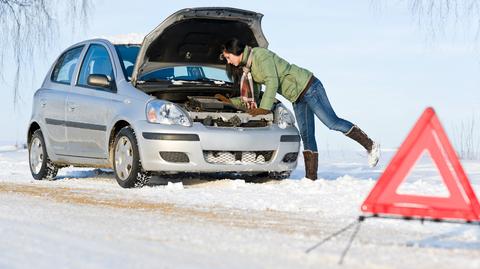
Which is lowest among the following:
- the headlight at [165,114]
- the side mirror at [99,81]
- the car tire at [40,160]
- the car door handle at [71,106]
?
the car tire at [40,160]

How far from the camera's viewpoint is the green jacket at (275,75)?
1031 centimetres

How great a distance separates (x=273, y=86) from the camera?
10.3 metres

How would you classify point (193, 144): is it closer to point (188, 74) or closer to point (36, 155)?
point (188, 74)

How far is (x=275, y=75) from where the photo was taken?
1038 cm

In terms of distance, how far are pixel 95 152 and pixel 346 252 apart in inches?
241

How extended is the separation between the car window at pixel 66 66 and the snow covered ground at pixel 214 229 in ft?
6.64

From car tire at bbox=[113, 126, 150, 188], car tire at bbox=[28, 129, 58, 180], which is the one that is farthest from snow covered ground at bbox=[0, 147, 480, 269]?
car tire at bbox=[28, 129, 58, 180]

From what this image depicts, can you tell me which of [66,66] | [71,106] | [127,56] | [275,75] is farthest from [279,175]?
[66,66]

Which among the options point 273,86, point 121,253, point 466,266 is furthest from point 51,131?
point 466,266

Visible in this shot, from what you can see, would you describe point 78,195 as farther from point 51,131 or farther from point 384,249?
point 384,249

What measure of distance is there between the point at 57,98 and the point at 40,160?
3.44 ft

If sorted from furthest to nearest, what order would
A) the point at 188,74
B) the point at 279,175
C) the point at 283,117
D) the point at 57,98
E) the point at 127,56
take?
1. the point at 57,98
2. the point at 188,74
3. the point at 279,175
4. the point at 127,56
5. the point at 283,117

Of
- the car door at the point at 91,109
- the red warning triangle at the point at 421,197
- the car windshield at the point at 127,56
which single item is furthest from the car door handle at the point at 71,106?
the red warning triangle at the point at 421,197

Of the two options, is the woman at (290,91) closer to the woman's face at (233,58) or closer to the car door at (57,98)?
the woman's face at (233,58)
